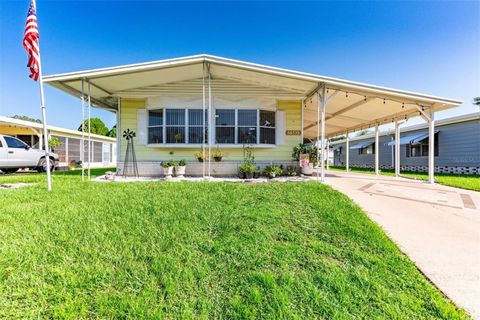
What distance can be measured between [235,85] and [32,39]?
18.6ft

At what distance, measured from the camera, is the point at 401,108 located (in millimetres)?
8266

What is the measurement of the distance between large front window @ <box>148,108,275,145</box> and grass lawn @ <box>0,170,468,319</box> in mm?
4557

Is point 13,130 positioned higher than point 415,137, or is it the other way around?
point 13,130

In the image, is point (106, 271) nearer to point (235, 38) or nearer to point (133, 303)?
point (133, 303)

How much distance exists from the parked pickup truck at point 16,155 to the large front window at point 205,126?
615 cm

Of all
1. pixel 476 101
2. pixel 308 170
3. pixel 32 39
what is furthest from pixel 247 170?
pixel 476 101

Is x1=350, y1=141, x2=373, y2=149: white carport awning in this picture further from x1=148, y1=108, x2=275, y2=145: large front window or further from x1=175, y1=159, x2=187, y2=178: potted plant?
x1=175, y1=159, x2=187, y2=178: potted plant

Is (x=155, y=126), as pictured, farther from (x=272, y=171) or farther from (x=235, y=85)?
(x=272, y=171)

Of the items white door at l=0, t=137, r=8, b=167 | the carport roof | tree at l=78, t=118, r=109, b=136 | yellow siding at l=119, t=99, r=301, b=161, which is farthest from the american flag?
tree at l=78, t=118, r=109, b=136

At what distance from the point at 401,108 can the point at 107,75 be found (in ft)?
33.9

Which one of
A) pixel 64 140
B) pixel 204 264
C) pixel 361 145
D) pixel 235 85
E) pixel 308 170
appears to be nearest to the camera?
pixel 204 264

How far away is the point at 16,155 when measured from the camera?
9859mm

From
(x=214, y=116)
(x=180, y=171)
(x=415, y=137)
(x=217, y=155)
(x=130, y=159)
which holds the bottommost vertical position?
(x=180, y=171)

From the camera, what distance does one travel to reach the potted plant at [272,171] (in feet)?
25.5
